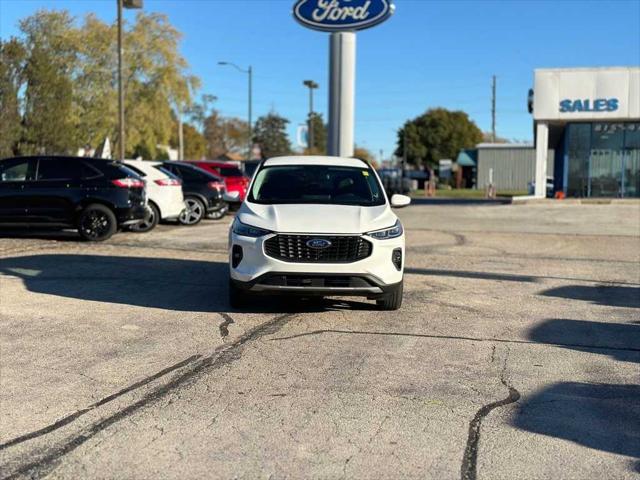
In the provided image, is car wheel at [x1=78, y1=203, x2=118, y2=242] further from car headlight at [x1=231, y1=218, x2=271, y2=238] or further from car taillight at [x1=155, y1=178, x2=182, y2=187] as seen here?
car headlight at [x1=231, y1=218, x2=271, y2=238]

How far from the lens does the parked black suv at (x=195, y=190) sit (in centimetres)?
1731

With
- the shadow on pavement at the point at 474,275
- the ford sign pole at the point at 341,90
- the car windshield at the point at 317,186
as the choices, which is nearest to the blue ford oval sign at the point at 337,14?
the ford sign pole at the point at 341,90

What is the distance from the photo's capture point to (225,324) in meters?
6.79

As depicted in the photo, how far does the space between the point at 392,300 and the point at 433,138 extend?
246ft

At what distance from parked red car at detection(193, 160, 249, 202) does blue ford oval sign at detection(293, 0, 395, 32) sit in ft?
21.4

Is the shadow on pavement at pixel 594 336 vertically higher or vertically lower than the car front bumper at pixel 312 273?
lower

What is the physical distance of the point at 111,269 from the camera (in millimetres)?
10070

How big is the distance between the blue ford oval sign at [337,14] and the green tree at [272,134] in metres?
95.3

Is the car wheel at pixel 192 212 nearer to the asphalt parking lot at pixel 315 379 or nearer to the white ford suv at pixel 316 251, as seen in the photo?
the asphalt parking lot at pixel 315 379

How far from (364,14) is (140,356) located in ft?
63.9

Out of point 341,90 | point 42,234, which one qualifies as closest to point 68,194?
point 42,234

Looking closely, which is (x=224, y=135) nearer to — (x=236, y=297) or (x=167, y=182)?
(x=167, y=182)

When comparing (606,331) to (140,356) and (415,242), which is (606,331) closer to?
(140,356)

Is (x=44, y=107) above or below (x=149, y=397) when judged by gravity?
above
